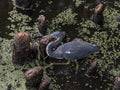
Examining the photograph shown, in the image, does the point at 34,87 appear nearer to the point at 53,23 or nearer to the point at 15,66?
the point at 15,66

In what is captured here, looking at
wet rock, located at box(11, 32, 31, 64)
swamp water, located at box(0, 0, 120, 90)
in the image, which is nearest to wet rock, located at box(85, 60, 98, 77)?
swamp water, located at box(0, 0, 120, 90)

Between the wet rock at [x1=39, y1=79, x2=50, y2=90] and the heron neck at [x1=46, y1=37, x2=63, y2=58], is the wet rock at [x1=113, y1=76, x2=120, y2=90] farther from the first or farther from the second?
the heron neck at [x1=46, y1=37, x2=63, y2=58]

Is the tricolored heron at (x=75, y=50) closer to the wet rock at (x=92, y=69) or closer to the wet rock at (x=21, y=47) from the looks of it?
the wet rock at (x=92, y=69)

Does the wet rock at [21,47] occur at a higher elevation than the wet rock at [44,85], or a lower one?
higher

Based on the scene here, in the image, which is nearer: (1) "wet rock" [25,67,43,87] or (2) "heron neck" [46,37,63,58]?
(1) "wet rock" [25,67,43,87]

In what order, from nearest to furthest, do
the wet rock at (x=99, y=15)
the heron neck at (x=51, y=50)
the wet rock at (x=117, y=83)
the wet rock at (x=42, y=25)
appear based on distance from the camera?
the wet rock at (x=117, y=83)
the heron neck at (x=51, y=50)
the wet rock at (x=42, y=25)
the wet rock at (x=99, y=15)

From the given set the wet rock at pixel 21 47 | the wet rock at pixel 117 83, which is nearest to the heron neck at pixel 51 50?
the wet rock at pixel 21 47

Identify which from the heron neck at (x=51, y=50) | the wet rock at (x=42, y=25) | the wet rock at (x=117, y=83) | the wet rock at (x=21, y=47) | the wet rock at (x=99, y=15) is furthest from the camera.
Result: the wet rock at (x=99, y=15)

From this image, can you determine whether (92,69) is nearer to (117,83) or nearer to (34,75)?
(117,83)
